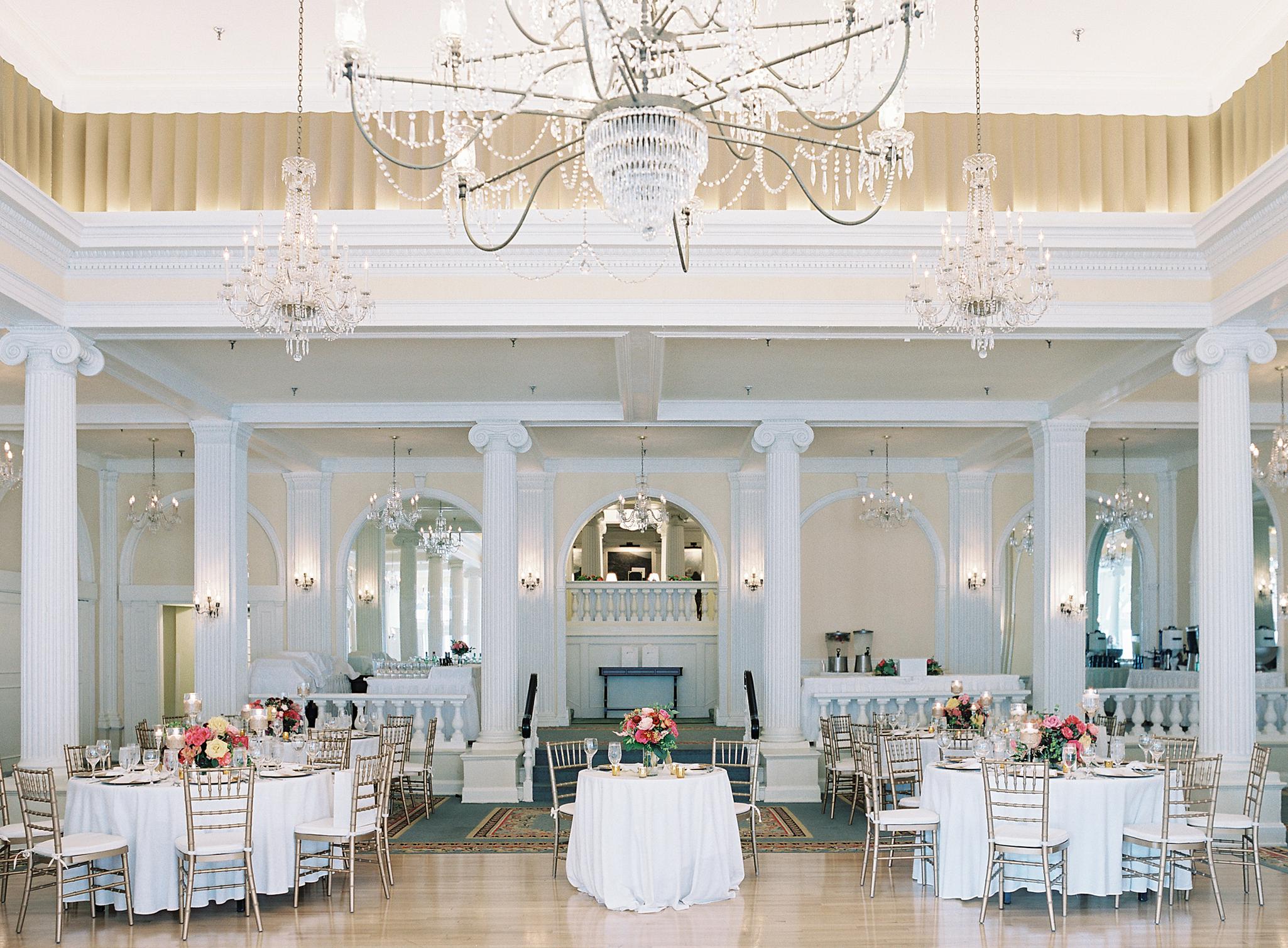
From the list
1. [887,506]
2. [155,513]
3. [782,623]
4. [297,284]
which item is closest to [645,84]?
[297,284]

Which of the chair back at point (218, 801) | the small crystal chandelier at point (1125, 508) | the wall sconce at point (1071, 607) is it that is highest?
the small crystal chandelier at point (1125, 508)

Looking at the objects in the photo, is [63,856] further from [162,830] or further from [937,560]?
[937,560]

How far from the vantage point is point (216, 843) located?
7.61 m

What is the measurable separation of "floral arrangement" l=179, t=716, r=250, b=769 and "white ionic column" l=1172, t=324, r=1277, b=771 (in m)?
6.75

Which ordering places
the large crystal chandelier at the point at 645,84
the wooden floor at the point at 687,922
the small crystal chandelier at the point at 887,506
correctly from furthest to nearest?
the small crystal chandelier at the point at 887,506, the wooden floor at the point at 687,922, the large crystal chandelier at the point at 645,84

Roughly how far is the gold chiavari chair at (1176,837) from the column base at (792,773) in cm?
448

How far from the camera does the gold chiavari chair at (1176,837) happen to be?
24.9 feet

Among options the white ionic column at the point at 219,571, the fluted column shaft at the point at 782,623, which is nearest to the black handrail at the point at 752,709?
the fluted column shaft at the point at 782,623

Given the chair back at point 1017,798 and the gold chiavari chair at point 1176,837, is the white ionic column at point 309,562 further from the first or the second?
the gold chiavari chair at point 1176,837

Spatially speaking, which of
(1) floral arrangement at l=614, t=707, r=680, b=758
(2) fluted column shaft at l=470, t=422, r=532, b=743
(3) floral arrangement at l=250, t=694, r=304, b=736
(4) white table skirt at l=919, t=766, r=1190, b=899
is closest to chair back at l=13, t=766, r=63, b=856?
(3) floral arrangement at l=250, t=694, r=304, b=736

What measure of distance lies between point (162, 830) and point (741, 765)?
391 cm

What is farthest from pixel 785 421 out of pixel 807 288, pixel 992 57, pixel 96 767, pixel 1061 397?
pixel 96 767

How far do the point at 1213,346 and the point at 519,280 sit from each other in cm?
502

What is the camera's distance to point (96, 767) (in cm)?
843
